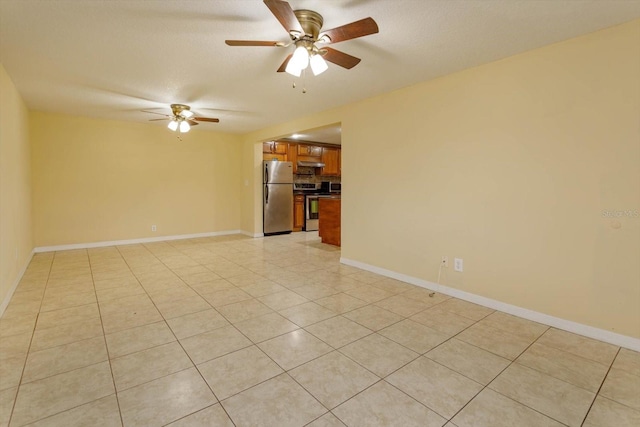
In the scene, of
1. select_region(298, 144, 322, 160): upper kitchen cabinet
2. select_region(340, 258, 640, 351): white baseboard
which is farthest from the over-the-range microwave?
select_region(340, 258, 640, 351): white baseboard

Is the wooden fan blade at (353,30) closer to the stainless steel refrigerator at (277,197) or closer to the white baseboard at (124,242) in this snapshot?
the stainless steel refrigerator at (277,197)

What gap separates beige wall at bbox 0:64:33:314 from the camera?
9.32 ft

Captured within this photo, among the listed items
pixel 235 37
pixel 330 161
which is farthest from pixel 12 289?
pixel 330 161

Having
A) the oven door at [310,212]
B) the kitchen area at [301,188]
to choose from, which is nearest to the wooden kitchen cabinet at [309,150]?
the kitchen area at [301,188]

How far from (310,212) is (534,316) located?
17.3 ft

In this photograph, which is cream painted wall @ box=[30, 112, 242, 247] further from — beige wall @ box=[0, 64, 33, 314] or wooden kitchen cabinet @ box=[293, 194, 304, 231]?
wooden kitchen cabinet @ box=[293, 194, 304, 231]

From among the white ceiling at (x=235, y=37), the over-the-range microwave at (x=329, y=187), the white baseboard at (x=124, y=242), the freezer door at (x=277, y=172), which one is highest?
the white ceiling at (x=235, y=37)

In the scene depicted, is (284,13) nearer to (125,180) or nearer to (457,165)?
(457,165)

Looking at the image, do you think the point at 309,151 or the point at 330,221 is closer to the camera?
the point at 330,221

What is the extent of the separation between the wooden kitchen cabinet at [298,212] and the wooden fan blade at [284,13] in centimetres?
537

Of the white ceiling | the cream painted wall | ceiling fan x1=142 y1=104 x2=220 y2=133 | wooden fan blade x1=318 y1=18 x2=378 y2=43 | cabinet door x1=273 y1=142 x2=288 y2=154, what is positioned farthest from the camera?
cabinet door x1=273 y1=142 x2=288 y2=154

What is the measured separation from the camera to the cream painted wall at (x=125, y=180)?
490 centimetres

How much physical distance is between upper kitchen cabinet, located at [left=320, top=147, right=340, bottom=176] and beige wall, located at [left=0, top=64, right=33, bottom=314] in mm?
5523

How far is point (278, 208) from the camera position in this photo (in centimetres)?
675
